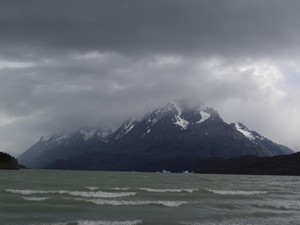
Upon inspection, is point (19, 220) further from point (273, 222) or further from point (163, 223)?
point (273, 222)

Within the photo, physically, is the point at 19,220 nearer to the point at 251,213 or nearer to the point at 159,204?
the point at 159,204

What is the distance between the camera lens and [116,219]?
1651 inches

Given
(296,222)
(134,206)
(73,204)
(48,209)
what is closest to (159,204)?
(134,206)

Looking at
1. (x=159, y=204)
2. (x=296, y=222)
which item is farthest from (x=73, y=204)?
(x=296, y=222)

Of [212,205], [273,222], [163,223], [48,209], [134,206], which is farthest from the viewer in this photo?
[212,205]

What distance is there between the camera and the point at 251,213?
49812 millimetres

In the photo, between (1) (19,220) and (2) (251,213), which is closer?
(1) (19,220)

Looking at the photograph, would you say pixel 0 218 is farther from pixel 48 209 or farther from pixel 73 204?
pixel 73 204

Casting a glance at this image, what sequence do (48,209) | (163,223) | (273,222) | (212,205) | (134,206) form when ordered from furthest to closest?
(212,205) → (134,206) → (48,209) → (273,222) → (163,223)

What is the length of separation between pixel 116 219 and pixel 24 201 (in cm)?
1917

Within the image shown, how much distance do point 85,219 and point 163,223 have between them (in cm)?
746

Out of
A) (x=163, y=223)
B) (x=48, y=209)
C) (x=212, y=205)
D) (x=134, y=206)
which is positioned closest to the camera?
(x=163, y=223)

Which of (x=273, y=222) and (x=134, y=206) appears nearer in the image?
(x=273, y=222)

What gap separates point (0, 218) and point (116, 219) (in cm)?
1091
